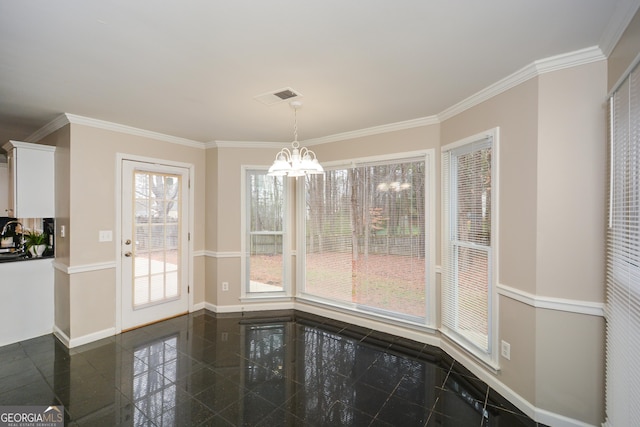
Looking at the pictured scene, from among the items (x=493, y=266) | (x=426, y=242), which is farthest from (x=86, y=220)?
(x=493, y=266)

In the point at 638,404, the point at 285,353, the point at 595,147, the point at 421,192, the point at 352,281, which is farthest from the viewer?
the point at 352,281

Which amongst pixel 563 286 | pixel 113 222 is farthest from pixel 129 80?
pixel 563 286

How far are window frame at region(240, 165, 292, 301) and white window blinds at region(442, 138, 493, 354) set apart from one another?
2.15 meters

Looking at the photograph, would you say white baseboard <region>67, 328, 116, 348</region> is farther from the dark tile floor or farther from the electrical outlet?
the electrical outlet

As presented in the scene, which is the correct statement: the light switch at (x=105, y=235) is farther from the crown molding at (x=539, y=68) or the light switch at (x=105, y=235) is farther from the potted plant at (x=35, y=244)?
the crown molding at (x=539, y=68)

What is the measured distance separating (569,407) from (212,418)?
7.97 ft

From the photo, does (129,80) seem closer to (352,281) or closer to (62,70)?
(62,70)

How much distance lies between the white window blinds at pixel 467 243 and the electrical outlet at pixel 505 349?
0.13 m

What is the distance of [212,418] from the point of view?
2018 millimetres

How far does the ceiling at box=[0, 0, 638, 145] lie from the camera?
57.8 inches

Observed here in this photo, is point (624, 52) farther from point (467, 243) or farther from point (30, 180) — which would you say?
point (30, 180)

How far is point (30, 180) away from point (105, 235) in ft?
3.16

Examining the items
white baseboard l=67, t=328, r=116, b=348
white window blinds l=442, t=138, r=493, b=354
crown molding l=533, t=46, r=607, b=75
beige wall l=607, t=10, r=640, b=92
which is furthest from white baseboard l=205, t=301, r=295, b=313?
beige wall l=607, t=10, r=640, b=92

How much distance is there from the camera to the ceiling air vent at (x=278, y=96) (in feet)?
7.91
